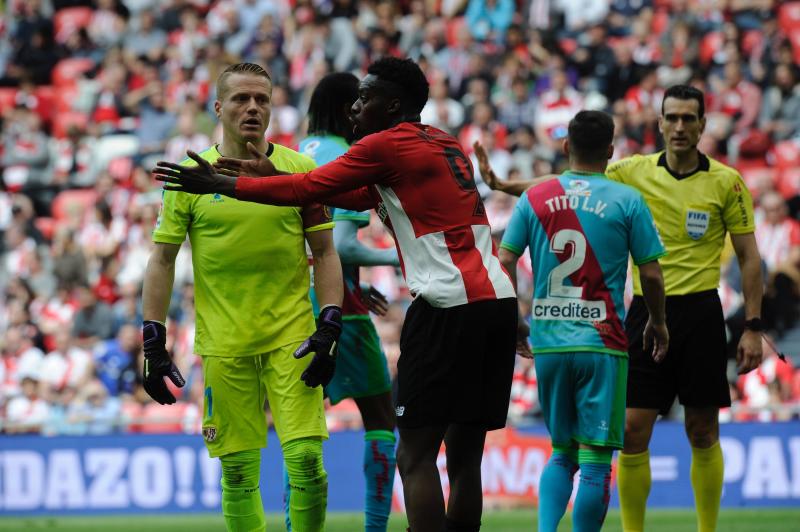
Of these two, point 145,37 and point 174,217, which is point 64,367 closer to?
point 145,37

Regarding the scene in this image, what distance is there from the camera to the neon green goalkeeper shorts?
7.05 m

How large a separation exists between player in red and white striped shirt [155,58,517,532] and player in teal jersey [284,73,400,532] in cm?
147

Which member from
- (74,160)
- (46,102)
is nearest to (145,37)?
(46,102)

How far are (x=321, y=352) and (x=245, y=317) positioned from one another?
514 mm

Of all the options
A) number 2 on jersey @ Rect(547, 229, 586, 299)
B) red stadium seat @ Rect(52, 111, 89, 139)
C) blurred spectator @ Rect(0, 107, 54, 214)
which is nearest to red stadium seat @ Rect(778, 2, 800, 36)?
red stadium seat @ Rect(52, 111, 89, 139)

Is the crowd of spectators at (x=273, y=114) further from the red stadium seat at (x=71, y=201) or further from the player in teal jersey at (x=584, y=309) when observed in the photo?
the player in teal jersey at (x=584, y=309)

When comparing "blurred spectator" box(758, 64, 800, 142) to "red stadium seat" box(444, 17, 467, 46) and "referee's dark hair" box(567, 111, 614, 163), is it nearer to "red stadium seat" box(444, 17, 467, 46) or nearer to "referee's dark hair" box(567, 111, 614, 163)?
"red stadium seat" box(444, 17, 467, 46)

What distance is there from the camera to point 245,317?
7.11m

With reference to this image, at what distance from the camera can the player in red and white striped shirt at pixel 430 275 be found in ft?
21.4

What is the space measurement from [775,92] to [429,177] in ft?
41.1

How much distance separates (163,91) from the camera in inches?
847

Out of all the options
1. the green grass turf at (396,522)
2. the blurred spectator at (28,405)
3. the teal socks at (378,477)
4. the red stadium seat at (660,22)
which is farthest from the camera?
the red stadium seat at (660,22)

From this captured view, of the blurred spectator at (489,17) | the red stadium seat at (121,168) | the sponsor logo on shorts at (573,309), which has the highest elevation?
the blurred spectator at (489,17)

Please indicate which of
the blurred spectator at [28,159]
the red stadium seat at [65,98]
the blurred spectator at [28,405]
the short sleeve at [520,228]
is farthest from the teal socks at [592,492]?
the red stadium seat at [65,98]
